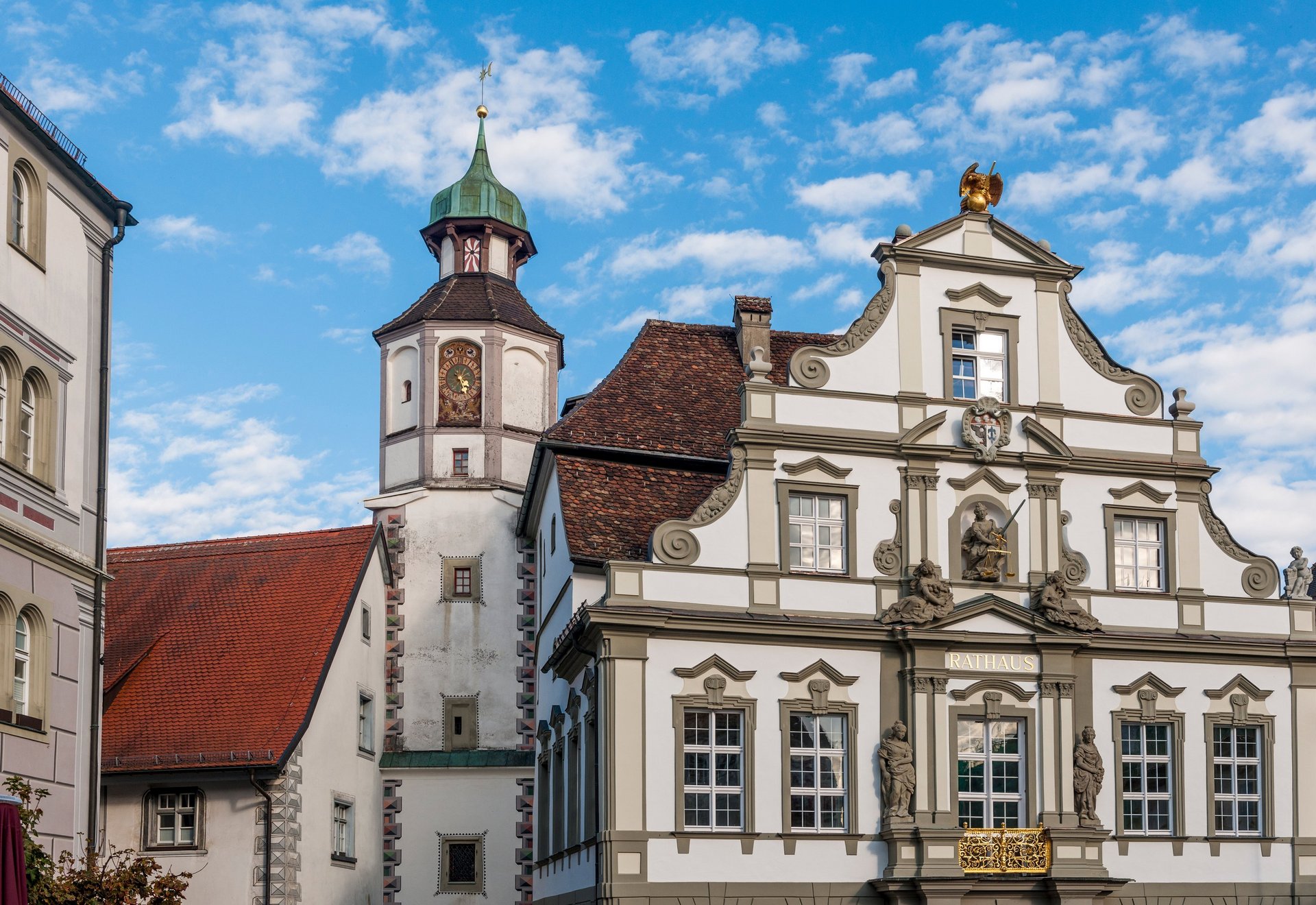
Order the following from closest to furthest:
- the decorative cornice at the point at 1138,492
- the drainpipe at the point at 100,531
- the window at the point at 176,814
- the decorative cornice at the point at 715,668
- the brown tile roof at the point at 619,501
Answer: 1. the drainpipe at the point at 100,531
2. the decorative cornice at the point at 715,668
3. the brown tile roof at the point at 619,501
4. the decorative cornice at the point at 1138,492
5. the window at the point at 176,814

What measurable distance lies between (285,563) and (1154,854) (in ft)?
64.4

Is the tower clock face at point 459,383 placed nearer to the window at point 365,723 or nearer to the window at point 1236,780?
the window at point 365,723

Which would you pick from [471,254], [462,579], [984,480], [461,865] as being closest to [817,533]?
[984,480]

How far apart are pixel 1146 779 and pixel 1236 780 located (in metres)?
1.61

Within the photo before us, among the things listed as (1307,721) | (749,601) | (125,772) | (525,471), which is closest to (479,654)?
(525,471)

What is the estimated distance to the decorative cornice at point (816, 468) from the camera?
1093 inches

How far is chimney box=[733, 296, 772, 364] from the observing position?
33.1m

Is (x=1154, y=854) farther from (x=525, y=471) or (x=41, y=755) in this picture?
(x=525, y=471)

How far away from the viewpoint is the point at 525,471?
4603cm

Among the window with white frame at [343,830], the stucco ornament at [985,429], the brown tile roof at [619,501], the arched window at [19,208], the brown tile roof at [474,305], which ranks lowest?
the window with white frame at [343,830]

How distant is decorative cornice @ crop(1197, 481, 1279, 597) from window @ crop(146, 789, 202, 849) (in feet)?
62.0

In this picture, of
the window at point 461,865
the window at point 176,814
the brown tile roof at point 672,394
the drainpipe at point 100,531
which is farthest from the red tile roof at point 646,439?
the window at point 461,865

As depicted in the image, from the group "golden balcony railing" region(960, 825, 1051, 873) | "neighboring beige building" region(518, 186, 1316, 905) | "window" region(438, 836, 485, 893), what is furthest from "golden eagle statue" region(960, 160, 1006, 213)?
"window" region(438, 836, 485, 893)

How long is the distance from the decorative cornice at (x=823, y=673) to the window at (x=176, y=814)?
42.1ft
